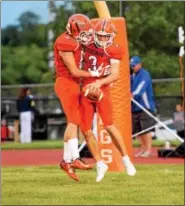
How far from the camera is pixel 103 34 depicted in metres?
10.3

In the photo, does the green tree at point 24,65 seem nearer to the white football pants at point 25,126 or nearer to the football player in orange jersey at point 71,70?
the white football pants at point 25,126

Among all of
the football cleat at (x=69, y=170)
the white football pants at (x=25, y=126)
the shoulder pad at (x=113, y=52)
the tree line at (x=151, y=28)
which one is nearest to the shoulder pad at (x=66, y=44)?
the shoulder pad at (x=113, y=52)

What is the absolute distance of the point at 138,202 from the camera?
8.02 meters

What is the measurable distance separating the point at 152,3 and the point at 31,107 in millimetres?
12342

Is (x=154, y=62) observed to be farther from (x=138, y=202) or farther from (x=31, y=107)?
(x=138, y=202)

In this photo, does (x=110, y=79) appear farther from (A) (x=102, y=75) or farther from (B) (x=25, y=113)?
(B) (x=25, y=113)

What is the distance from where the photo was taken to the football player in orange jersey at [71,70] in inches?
398

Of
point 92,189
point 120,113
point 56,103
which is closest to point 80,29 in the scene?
point 120,113

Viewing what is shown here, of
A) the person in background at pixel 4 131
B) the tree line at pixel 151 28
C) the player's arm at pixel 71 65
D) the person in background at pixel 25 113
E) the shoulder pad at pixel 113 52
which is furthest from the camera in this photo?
the tree line at pixel 151 28

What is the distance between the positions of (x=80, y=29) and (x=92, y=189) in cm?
219

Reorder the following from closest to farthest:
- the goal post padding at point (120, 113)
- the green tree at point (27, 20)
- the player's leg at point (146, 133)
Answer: the goal post padding at point (120, 113)
the player's leg at point (146, 133)
the green tree at point (27, 20)

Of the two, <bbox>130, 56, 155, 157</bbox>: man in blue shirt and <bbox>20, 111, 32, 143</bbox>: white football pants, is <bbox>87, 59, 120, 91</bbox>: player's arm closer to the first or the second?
<bbox>130, 56, 155, 157</bbox>: man in blue shirt

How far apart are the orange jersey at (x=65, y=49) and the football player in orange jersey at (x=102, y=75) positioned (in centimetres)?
17

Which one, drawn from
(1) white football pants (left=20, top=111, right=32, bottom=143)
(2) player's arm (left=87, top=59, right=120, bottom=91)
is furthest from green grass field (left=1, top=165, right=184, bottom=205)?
(1) white football pants (left=20, top=111, right=32, bottom=143)
